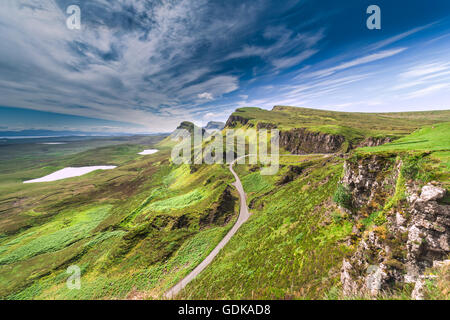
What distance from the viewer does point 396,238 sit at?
430 inches

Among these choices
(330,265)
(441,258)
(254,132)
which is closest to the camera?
(441,258)

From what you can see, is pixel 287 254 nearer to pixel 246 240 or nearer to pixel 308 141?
pixel 246 240

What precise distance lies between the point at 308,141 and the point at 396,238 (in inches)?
3536

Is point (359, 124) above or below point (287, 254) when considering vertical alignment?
above

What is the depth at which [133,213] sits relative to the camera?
183 ft

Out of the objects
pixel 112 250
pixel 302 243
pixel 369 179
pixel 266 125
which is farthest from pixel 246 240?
pixel 266 125

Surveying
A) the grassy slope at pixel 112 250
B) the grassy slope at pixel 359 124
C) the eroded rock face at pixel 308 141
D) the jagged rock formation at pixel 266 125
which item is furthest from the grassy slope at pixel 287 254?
the jagged rock formation at pixel 266 125

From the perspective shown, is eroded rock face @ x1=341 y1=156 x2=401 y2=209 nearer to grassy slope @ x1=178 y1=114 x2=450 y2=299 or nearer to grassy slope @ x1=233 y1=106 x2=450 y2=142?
grassy slope @ x1=178 y1=114 x2=450 y2=299

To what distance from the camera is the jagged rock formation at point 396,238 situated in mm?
9094

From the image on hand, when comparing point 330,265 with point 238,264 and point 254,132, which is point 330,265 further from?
Answer: point 254,132
